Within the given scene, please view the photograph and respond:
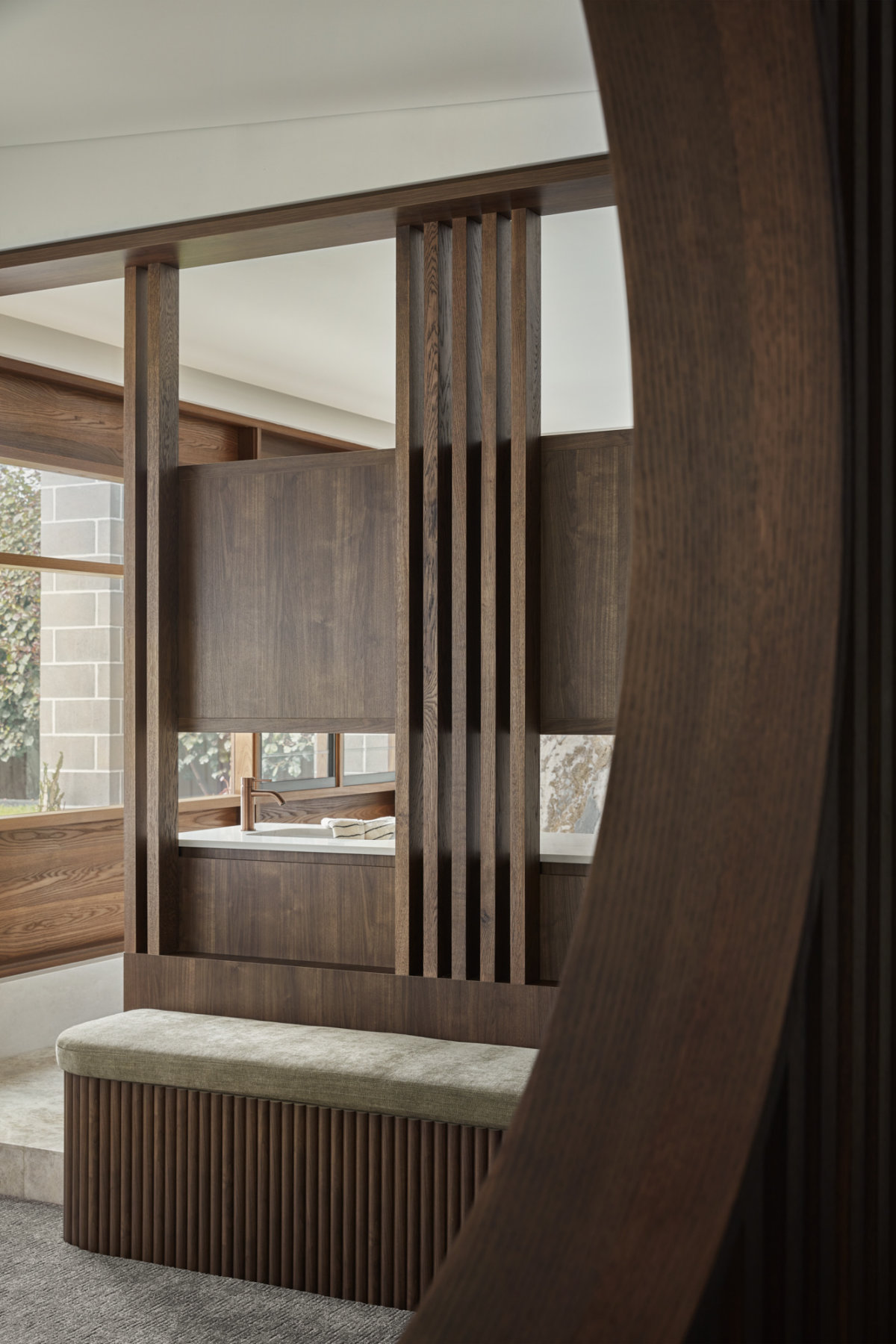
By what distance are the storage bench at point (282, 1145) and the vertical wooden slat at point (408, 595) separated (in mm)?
335

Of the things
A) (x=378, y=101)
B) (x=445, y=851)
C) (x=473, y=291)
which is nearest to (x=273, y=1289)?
(x=445, y=851)

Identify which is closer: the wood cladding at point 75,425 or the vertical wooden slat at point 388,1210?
the vertical wooden slat at point 388,1210

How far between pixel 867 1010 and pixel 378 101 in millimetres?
2920

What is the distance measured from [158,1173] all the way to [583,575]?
1789mm

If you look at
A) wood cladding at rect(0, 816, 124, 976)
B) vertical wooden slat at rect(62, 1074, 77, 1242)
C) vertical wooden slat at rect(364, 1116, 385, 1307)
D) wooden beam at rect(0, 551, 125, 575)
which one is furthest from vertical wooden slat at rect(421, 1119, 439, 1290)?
wooden beam at rect(0, 551, 125, 575)

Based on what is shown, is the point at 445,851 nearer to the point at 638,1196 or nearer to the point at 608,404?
the point at 638,1196

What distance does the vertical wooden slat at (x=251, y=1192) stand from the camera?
9.68ft

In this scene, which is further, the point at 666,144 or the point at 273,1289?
the point at 273,1289

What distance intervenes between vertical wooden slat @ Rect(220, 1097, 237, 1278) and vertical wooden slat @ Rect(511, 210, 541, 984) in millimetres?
745

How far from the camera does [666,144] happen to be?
0.58 metres

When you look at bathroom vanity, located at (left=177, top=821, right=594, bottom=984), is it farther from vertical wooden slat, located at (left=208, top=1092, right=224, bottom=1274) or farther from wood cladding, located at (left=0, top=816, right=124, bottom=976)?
wood cladding, located at (left=0, top=816, right=124, bottom=976)

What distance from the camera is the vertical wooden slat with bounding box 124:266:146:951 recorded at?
3.54 metres

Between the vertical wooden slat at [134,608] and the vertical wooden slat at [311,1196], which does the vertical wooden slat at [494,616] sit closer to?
the vertical wooden slat at [311,1196]

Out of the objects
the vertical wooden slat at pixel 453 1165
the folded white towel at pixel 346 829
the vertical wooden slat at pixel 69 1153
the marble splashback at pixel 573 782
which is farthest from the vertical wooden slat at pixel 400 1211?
the marble splashback at pixel 573 782
